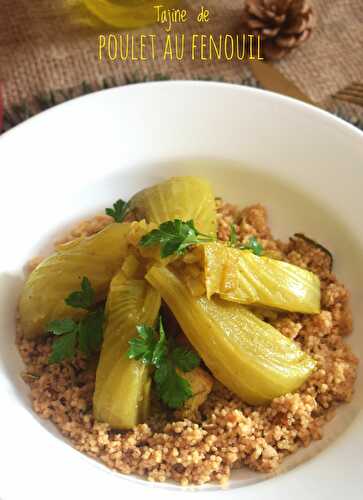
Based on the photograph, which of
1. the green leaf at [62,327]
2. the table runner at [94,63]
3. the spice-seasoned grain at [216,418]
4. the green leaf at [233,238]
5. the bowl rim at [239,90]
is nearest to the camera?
the spice-seasoned grain at [216,418]

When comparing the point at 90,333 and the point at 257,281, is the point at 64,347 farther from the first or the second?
the point at 257,281

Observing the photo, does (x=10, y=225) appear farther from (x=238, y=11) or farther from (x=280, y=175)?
(x=238, y=11)

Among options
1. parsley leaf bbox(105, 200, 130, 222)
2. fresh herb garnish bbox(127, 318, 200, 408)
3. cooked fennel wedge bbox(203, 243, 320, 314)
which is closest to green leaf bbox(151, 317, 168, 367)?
fresh herb garnish bbox(127, 318, 200, 408)

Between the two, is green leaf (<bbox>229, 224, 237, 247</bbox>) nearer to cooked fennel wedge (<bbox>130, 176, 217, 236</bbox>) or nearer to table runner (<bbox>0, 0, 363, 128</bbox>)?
cooked fennel wedge (<bbox>130, 176, 217, 236</bbox>)

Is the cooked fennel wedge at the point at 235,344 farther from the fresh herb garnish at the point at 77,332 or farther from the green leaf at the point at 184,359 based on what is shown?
the fresh herb garnish at the point at 77,332

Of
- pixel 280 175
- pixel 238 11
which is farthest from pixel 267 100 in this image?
pixel 238 11

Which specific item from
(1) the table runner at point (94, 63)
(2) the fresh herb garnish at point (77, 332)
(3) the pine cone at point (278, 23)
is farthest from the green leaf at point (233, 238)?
(3) the pine cone at point (278, 23)
